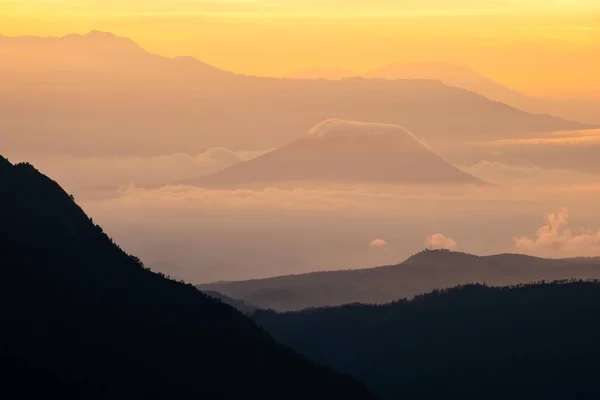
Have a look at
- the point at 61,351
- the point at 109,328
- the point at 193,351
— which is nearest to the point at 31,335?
the point at 61,351

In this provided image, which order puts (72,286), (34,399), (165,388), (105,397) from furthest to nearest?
1. (72,286)
2. (165,388)
3. (105,397)
4. (34,399)

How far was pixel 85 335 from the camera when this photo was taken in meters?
175

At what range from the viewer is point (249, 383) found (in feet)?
617

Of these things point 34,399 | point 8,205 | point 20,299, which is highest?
point 8,205

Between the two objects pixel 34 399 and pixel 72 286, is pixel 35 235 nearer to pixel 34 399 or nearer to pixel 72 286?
pixel 72 286

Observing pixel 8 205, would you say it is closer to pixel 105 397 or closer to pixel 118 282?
pixel 118 282

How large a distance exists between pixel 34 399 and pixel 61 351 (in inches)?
645

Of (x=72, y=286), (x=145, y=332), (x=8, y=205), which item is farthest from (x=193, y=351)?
(x=8, y=205)

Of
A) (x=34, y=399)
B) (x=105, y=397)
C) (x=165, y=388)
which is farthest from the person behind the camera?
(x=165, y=388)

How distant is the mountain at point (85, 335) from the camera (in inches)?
6422

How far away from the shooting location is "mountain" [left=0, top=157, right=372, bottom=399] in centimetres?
16312

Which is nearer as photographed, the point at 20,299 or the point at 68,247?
the point at 20,299

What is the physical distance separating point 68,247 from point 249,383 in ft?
108

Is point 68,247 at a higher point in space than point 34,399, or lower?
higher
